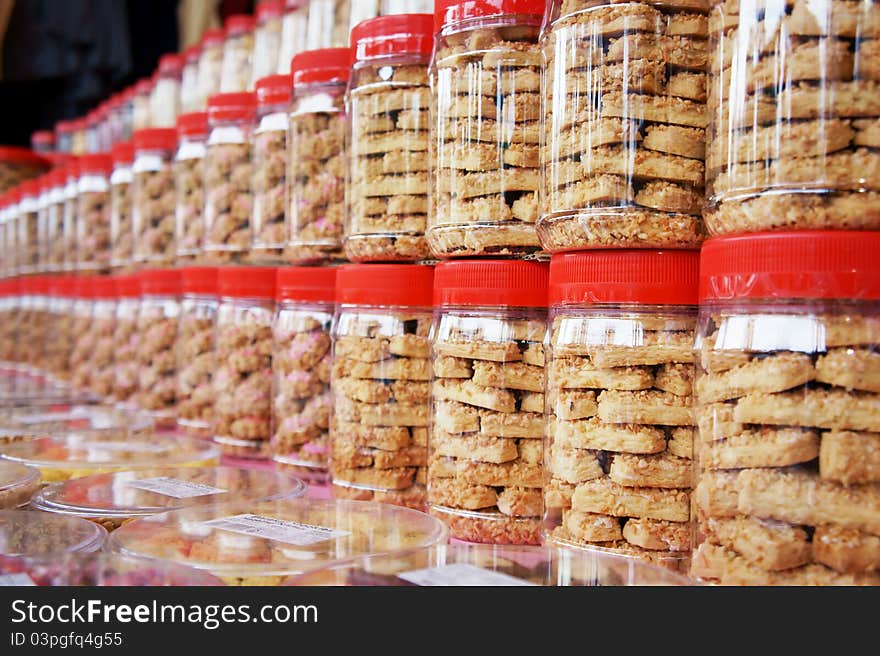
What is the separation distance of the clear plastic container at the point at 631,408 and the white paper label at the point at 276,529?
0.22 m

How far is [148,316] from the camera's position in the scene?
6.41 ft

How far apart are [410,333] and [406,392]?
2.8 inches

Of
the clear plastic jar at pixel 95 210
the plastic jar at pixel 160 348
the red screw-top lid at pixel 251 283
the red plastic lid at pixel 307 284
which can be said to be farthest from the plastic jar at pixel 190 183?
the clear plastic jar at pixel 95 210

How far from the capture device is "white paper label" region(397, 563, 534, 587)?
67 cm

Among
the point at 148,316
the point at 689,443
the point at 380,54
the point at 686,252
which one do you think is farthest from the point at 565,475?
the point at 148,316

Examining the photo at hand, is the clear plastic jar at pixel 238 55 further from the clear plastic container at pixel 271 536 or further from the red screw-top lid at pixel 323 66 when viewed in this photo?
the clear plastic container at pixel 271 536

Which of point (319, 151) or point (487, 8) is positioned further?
point (319, 151)

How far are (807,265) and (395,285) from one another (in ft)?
1.90

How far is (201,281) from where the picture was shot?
1.70m

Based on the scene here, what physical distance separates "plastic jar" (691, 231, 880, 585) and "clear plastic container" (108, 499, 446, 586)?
290mm

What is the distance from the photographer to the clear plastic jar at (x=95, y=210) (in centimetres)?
247

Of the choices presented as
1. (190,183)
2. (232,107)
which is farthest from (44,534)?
(190,183)

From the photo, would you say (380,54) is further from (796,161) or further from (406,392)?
(796,161)

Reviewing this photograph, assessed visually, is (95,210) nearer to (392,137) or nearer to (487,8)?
(392,137)
